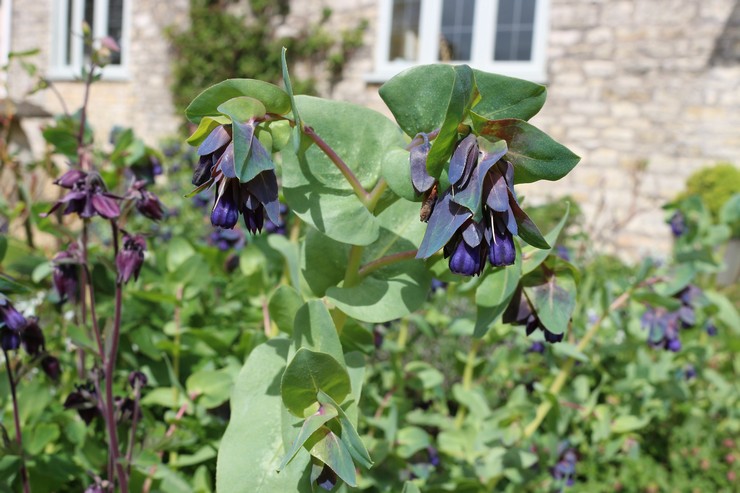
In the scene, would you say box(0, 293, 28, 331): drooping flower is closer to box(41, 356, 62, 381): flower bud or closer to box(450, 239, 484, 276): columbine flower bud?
box(41, 356, 62, 381): flower bud

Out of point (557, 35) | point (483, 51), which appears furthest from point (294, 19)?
point (557, 35)

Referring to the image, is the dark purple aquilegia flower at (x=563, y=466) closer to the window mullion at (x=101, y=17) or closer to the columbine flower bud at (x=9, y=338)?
the columbine flower bud at (x=9, y=338)

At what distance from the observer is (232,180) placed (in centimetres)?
64

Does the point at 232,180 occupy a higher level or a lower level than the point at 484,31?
lower

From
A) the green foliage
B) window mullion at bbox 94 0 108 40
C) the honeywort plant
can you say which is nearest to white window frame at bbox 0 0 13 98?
window mullion at bbox 94 0 108 40

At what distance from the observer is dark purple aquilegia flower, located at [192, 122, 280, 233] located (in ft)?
2.04

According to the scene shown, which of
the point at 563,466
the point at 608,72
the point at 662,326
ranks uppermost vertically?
the point at 608,72

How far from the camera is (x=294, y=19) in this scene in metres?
7.37

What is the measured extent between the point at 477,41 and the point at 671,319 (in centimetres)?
541

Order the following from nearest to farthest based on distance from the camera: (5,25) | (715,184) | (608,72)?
(715,184), (608,72), (5,25)

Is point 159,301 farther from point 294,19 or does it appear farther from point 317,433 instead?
point 294,19

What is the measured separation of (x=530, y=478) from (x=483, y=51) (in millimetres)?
5609

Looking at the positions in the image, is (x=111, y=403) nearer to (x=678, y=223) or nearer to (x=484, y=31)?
(x=678, y=223)

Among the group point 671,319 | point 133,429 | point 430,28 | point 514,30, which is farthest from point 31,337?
point 430,28
